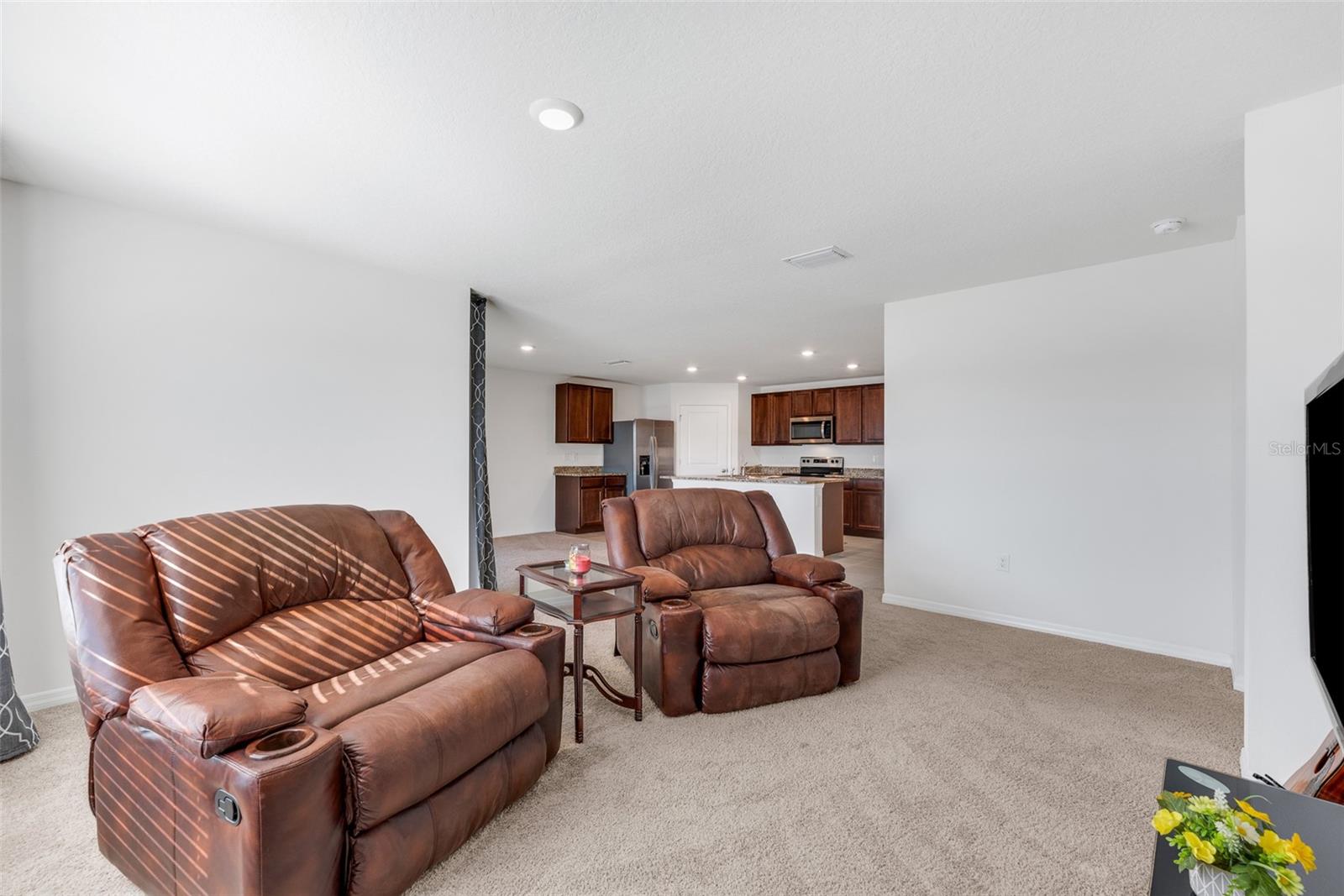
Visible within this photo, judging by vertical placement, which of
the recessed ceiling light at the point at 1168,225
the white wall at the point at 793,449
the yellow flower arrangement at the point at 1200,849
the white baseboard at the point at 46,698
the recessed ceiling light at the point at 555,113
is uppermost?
the recessed ceiling light at the point at 555,113

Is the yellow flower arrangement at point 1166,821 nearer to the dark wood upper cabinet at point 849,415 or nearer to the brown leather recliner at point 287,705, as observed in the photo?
the brown leather recliner at point 287,705

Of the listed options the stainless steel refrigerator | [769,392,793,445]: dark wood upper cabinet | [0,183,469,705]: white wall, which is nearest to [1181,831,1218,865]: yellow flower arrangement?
[0,183,469,705]: white wall

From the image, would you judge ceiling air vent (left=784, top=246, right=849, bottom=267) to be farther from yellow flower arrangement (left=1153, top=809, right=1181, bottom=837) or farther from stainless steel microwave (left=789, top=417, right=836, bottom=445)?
stainless steel microwave (left=789, top=417, right=836, bottom=445)

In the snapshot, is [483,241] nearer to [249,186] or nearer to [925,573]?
[249,186]

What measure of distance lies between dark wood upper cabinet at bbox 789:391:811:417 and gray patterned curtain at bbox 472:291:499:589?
5645mm

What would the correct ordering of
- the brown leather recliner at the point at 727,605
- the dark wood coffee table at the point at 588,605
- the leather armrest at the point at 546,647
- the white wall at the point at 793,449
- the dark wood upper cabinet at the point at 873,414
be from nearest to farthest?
the leather armrest at the point at 546,647 → the dark wood coffee table at the point at 588,605 → the brown leather recliner at the point at 727,605 → the dark wood upper cabinet at the point at 873,414 → the white wall at the point at 793,449

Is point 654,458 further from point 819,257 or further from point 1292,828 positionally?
point 1292,828

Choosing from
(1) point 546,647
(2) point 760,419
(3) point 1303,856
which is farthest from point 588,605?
(2) point 760,419

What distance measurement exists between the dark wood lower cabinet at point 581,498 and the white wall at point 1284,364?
22.0 feet

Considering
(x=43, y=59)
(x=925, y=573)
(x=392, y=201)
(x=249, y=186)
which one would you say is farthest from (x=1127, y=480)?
(x=43, y=59)

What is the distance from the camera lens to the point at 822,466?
351 inches

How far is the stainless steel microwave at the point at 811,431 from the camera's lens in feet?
27.7

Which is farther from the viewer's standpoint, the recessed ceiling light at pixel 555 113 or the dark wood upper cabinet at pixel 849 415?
the dark wood upper cabinet at pixel 849 415

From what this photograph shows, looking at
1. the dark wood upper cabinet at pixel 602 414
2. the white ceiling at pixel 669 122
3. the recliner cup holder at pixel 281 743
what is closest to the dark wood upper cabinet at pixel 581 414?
the dark wood upper cabinet at pixel 602 414
